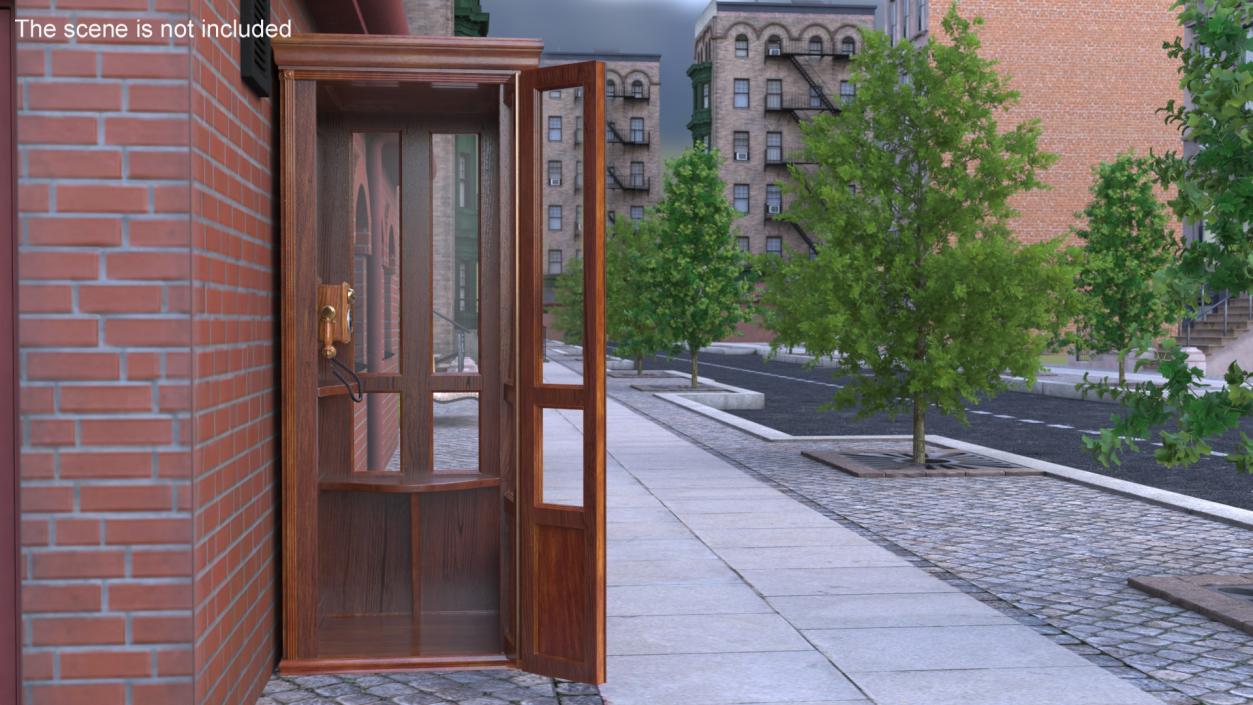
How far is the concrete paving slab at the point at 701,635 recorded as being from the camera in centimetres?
643

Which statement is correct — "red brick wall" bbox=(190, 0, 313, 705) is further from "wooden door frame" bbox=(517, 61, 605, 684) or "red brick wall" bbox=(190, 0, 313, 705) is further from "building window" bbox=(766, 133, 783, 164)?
"building window" bbox=(766, 133, 783, 164)

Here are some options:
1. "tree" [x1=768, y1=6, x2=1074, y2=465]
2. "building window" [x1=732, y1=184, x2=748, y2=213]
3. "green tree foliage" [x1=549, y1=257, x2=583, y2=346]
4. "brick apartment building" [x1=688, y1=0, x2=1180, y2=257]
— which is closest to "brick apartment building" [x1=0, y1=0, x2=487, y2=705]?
"tree" [x1=768, y1=6, x2=1074, y2=465]

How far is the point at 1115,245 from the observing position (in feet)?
107

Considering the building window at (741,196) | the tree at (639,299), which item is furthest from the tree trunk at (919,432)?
the building window at (741,196)

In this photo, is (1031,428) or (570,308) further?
(570,308)

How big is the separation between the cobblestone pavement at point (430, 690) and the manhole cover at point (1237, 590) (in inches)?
161

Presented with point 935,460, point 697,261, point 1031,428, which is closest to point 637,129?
point 697,261

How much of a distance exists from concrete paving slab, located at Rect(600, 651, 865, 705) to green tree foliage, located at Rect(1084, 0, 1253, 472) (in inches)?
97.2

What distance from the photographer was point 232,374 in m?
4.84

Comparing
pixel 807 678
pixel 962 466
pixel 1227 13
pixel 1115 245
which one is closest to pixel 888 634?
pixel 807 678

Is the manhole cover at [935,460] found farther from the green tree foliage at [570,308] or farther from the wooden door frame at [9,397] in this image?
the green tree foliage at [570,308]

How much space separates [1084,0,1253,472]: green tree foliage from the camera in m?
7.28

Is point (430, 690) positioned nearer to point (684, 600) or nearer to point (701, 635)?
point (701, 635)

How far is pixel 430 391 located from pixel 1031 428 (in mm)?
15072
